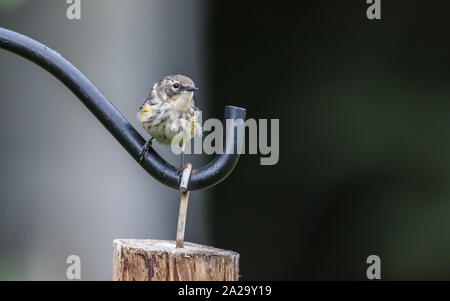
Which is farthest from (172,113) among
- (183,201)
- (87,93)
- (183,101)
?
(183,201)

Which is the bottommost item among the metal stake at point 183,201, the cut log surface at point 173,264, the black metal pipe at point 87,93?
the cut log surface at point 173,264

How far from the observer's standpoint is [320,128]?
199 inches

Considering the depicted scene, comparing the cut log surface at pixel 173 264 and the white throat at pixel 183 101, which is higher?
the white throat at pixel 183 101

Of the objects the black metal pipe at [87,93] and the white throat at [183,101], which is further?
the white throat at [183,101]

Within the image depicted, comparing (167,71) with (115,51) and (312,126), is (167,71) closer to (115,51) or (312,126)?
(115,51)

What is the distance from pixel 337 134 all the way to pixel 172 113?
226cm

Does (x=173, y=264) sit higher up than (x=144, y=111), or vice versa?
(x=144, y=111)

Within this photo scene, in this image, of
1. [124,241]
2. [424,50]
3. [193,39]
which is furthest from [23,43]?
[424,50]

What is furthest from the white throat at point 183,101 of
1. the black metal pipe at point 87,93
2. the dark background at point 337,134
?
the dark background at point 337,134

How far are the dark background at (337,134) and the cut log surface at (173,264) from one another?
303 cm

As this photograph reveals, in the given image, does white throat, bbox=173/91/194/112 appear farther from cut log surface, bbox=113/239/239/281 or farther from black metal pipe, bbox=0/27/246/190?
cut log surface, bbox=113/239/239/281

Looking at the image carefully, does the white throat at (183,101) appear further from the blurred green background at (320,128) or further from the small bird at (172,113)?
the blurred green background at (320,128)

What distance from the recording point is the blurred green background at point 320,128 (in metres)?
4.85

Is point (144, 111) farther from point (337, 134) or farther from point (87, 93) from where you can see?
point (337, 134)
